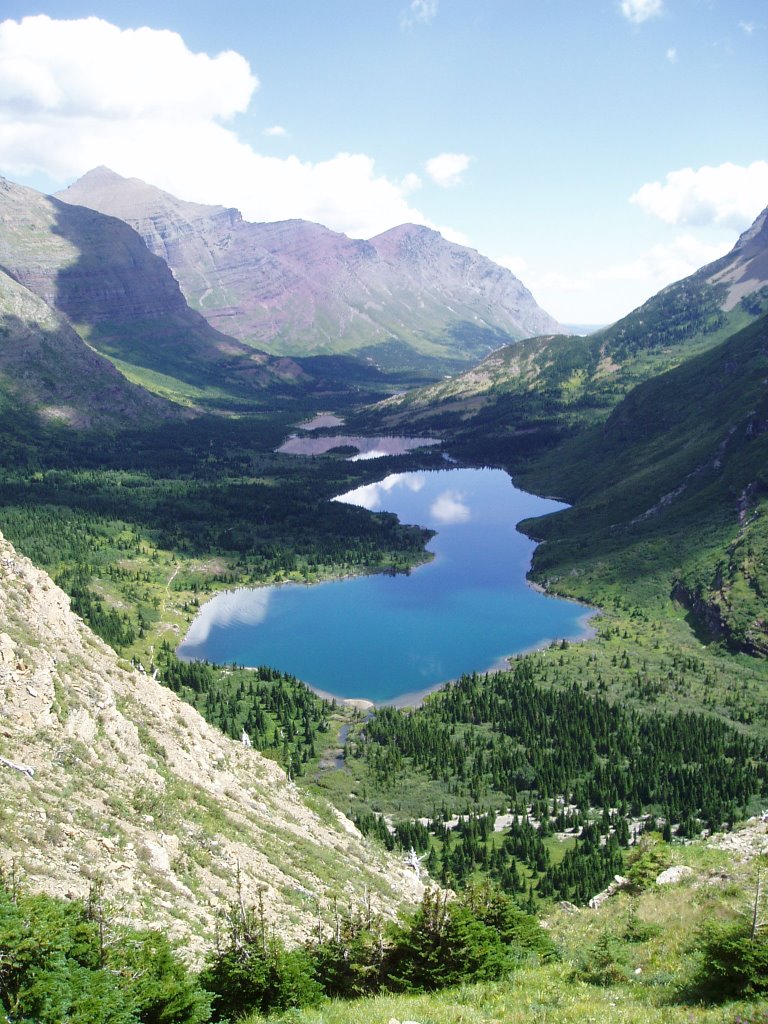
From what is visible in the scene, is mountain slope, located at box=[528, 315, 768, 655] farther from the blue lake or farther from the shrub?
the shrub

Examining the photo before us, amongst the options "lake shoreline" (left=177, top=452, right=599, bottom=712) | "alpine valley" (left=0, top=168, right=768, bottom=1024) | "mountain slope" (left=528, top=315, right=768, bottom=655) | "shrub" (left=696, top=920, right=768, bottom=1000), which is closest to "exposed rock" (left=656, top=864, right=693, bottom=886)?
"alpine valley" (left=0, top=168, right=768, bottom=1024)

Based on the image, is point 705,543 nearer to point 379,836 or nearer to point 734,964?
point 379,836

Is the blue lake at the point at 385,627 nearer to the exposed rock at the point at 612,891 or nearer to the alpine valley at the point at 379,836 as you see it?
the alpine valley at the point at 379,836

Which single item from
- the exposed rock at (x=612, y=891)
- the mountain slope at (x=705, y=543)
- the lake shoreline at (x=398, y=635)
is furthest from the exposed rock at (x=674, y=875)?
the mountain slope at (x=705, y=543)

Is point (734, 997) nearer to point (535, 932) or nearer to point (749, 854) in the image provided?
point (535, 932)

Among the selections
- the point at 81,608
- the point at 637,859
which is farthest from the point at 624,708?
the point at 81,608

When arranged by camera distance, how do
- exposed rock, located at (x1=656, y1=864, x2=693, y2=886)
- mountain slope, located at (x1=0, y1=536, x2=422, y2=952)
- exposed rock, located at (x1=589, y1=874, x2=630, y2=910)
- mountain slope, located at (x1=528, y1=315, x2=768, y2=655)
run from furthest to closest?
mountain slope, located at (x1=528, y1=315, x2=768, y2=655) < exposed rock, located at (x1=589, y1=874, x2=630, y2=910) < exposed rock, located at (x1=656, y1=864, x2=693, y2=886) < mountain slope, located at (x1=0, y1=536, x2=422, y2=952)

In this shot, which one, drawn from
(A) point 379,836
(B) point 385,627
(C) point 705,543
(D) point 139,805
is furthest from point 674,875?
(C) point 705,543
